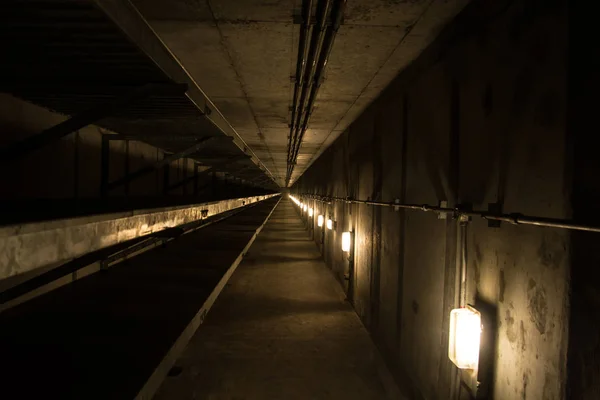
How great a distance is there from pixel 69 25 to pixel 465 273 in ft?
12.3

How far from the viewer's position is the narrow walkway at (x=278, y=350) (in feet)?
17.2

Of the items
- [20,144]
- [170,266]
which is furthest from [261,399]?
[20,144]

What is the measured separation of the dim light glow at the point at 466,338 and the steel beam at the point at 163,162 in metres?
5.21

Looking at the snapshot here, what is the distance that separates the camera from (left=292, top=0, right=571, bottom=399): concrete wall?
216 cm

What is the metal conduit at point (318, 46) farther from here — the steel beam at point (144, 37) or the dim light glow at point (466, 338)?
the dim light glow at point (466, 338)

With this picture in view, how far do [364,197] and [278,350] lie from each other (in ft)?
11.0

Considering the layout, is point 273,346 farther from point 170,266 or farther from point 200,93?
point 200,93

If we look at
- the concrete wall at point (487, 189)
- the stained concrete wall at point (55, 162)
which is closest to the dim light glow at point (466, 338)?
the concrete wall at point (487, 189)

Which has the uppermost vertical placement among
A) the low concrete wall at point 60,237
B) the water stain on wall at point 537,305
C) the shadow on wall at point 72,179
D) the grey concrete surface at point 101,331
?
the shadow on wall at point 72,179

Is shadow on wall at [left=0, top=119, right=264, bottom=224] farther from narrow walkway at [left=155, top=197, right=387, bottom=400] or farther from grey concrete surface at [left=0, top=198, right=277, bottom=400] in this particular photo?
narrow walkway at [left=155, top=197, right=387, bottom=400]

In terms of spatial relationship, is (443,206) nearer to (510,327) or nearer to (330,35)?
(510,327)

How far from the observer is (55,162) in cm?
484

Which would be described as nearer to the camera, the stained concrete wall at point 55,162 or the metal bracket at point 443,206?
the metal bracket at point 443,206

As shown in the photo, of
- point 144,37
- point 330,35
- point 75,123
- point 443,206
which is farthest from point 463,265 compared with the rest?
point 75,123
